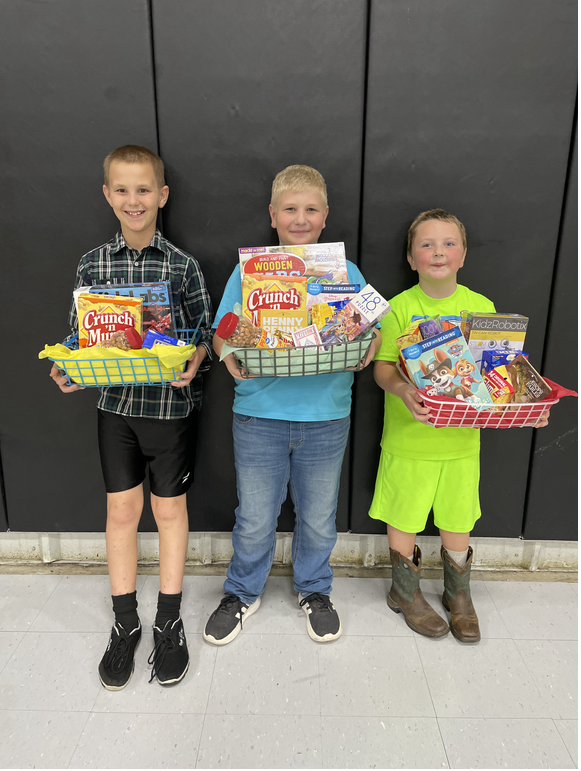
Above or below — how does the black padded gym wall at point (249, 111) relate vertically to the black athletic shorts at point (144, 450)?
above

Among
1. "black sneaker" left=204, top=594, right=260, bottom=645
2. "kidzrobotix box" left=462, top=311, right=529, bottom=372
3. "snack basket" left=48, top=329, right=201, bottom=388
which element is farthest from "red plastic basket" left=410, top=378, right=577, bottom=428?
"black sneaker" left=204, top=594, right=260, bottom=645

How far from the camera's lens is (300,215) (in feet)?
5.00

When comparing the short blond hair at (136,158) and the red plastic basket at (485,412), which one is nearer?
the red plastic basket at (485,412)

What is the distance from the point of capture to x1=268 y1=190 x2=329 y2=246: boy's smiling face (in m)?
1.53

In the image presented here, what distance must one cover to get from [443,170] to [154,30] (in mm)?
1135

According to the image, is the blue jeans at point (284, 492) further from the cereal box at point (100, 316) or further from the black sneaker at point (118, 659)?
the cereal box at point (100, 316)

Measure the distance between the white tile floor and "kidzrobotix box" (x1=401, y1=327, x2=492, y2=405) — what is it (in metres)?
0.97

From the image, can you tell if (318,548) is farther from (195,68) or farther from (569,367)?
(195,68)

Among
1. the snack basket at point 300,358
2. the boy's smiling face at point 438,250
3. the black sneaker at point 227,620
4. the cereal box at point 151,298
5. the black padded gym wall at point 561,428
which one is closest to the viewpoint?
the snack basket at point 300,358

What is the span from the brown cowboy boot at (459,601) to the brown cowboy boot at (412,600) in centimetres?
5

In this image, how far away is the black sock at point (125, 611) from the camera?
5.49ft

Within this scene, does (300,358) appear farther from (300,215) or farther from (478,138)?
(478,138)

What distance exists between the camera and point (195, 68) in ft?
5.50

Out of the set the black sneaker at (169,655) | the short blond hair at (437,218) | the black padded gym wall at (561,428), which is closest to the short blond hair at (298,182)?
the short blond hair at (437,218)
